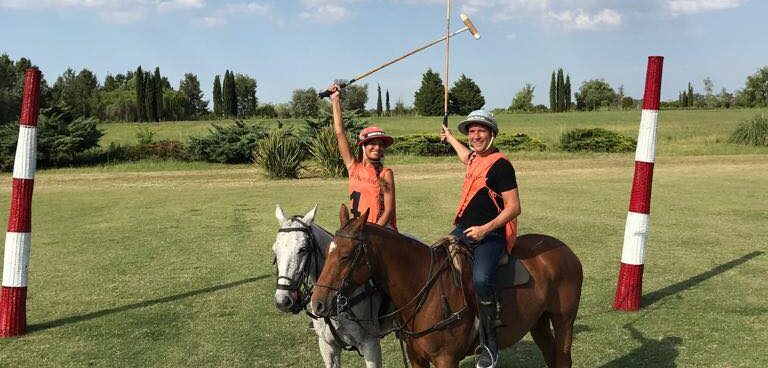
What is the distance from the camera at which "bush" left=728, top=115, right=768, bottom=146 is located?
36906 mm

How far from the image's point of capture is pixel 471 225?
4.38 metres

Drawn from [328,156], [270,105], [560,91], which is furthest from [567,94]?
[328,156]

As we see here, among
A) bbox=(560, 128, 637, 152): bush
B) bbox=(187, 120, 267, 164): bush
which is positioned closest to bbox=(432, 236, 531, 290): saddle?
bbox=(187, 120, 267, 164): bush

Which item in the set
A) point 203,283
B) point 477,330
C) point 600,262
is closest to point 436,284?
point 477,330

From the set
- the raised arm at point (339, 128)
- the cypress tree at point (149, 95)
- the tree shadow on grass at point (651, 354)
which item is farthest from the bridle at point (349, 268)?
the cypress tree at point (149, 95)

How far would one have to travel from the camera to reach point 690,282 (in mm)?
9141

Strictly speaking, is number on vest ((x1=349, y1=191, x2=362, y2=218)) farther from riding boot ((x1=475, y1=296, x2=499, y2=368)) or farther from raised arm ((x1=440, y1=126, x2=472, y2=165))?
riding boot ((x1=475, y1=296, x2=499, y2=368))

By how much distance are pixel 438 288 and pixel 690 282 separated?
692cm

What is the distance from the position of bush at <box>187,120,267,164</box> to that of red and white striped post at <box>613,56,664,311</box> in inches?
1098

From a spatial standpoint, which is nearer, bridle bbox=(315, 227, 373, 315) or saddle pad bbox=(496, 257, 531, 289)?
bridle bbox=(315, 227, 373, 315)

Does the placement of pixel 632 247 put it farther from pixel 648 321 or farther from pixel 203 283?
pixel 203 283

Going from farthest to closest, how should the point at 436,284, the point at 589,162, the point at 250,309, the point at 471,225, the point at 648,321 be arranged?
1. the point at 589,162
2. the point at 250,309
3. the point at 648,321
4. the point at 471,225
5. the point at 436,284

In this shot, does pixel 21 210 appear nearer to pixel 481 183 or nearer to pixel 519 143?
pixel 481 183

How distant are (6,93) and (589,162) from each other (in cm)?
3883
